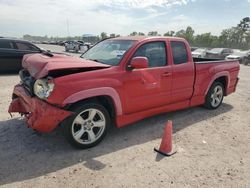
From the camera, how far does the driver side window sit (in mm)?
4879

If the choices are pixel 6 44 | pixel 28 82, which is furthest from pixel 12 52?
pixel 28 82

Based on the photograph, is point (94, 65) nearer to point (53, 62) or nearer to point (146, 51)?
point (53, 62)

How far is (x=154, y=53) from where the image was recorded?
16.8 feet

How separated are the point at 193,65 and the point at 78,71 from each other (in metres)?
2.80

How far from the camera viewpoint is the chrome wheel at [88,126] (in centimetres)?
418

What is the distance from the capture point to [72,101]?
3.91 metres

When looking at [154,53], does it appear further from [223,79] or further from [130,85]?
[223,79]

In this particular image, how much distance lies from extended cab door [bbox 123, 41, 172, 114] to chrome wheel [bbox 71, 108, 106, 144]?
0.53m

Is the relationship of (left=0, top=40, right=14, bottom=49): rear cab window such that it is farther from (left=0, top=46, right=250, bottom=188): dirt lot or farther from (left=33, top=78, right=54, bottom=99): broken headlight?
(left=33, top=78, right=54, bottom=99): broken headlight

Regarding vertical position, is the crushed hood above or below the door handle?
above

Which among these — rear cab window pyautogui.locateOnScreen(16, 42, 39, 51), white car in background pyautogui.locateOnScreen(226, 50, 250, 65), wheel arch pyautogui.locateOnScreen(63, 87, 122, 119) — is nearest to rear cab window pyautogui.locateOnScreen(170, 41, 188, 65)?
wheel arch pyautogui.locateOnScreen(63, 87, 122, 119)

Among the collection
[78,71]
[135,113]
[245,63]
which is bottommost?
[245,63]

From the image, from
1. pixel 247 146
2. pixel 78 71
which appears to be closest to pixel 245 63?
pixel 247 146

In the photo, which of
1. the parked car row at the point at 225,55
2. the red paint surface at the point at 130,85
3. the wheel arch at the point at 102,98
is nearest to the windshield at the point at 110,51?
the red paint surface at the point at 130,85
